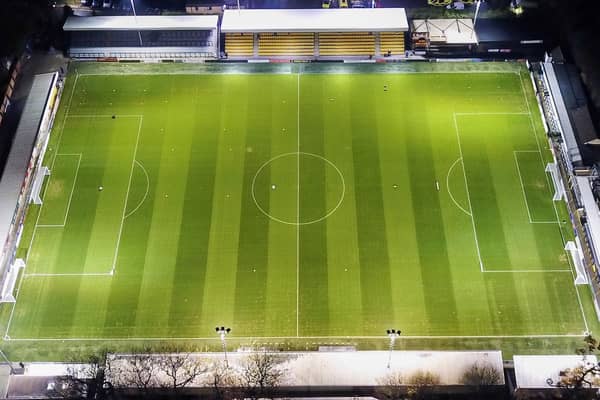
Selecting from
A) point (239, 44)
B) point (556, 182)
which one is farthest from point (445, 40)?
point (239, 44)

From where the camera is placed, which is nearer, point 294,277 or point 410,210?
point 294,277

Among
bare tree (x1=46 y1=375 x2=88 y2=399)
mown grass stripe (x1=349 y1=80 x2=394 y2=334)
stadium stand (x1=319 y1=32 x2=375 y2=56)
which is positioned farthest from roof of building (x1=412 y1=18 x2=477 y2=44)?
bare tree (x1=46 y1=375 x2=88 y2=399)

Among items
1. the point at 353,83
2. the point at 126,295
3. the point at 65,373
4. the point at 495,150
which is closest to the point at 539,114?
the point at 495,150

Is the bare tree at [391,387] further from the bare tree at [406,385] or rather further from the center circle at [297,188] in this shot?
the center circle at [297,188]

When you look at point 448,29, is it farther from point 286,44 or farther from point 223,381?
point 223,381

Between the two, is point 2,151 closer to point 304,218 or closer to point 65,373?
point 65,373

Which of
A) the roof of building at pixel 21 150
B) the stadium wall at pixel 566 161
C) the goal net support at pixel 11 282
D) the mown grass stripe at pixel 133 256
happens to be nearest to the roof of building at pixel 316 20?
the stadium wall at pixel 566 161
